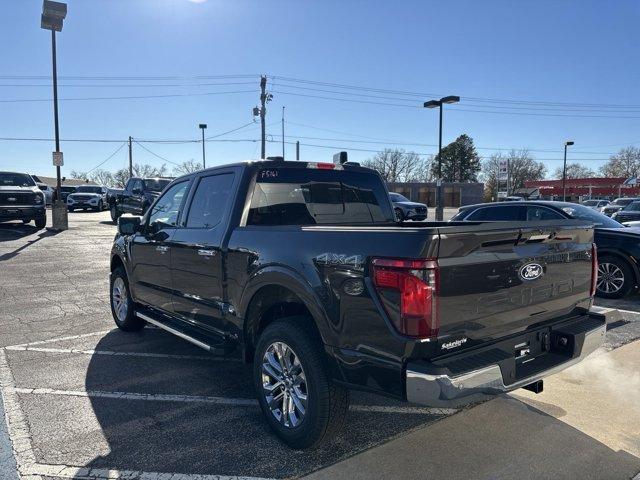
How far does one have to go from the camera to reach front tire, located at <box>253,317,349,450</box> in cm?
305

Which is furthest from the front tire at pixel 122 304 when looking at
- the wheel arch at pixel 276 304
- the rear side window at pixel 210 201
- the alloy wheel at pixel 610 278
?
the alloy wheel at pixel 610 278

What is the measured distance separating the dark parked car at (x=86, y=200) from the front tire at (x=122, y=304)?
94.0 feet

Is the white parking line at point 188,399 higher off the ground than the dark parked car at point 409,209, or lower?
lower

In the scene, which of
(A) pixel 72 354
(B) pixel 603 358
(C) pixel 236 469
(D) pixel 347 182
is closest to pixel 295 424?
(C) pixel 236 469

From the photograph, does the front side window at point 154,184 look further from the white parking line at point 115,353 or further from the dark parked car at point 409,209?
the white parking line at point 115,353

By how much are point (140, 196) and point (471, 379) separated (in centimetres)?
1899

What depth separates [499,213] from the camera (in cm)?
915

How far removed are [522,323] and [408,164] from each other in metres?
111

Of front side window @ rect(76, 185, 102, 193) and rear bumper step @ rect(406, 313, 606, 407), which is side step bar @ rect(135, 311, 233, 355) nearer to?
rear bumper step @ rect(406, 313, 606, 407)

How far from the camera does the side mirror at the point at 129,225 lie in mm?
5617

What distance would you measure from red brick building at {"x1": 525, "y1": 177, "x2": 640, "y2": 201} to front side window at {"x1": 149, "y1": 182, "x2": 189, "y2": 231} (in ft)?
256

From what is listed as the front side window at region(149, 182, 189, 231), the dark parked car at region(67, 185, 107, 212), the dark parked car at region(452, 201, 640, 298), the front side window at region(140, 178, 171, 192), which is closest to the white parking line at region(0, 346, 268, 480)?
the front side window at region(149, 182, 189, 231)

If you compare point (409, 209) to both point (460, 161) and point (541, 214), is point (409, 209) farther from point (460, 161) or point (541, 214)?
point (460, 161)

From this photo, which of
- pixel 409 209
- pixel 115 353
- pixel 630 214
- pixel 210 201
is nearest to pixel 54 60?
pixel 409 209
